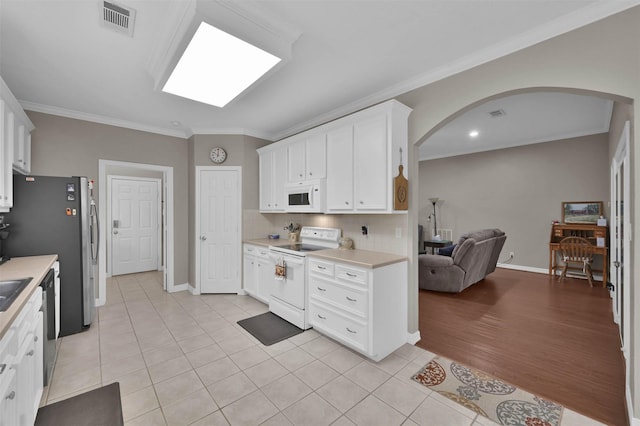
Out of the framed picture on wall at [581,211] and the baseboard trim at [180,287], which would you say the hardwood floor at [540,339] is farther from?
the baseboard trim at [180,287]

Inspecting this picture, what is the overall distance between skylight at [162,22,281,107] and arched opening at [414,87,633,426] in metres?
3.89

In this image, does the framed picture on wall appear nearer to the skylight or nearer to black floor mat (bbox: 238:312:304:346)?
black floor mat (bbox: 238:312:304:346)

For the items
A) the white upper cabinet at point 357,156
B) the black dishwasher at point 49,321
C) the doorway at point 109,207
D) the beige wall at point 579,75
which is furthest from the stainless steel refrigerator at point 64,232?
the beige wall at point 579,75

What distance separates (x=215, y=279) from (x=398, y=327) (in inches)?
117

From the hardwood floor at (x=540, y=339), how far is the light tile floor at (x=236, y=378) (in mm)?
302

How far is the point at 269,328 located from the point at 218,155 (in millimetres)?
2777

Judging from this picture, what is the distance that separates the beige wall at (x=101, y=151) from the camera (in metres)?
3.52

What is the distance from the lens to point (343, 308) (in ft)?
8.91

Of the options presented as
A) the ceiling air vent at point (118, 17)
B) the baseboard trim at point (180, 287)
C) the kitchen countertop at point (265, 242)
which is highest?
the ceiling air vent at point (118, 17)

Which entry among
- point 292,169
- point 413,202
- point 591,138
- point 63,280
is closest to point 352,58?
point 413,202

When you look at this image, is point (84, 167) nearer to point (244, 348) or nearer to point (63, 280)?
point (63, 280)

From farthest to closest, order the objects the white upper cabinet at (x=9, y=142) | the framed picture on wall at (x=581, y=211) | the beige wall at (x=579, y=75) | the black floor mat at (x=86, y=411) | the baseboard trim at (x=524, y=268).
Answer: the baseboard trim at (x=524, y=268), the framed picture on wall at (x=581, y=211), the white upper cabinet at (x=9, y=142), the black floor mat at (x=86, y=411), the beige wall at (x=579, y=75)

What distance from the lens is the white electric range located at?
3.18 m

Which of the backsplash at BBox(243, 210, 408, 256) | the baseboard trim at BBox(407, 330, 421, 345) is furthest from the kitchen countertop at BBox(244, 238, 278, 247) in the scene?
the baseboard trim at BBox(407, 330, 421, 345)
